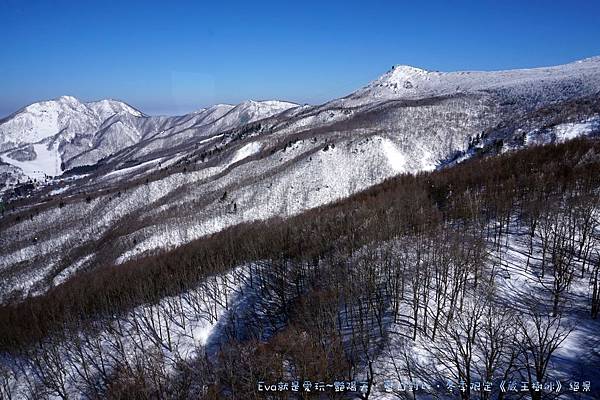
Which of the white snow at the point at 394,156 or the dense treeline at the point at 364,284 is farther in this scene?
the white snow at the point at 394,156

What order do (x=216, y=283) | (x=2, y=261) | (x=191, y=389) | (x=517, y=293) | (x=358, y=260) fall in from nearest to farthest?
(x=191, y=389)
(x=517, y=293)
(x=358, y=260)
(x=216, y=283)
(x=2, y=261)

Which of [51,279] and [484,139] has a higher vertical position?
[484,139]

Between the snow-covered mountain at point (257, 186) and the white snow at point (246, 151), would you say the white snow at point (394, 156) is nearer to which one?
the snow-covered mountain at point (257, 186)

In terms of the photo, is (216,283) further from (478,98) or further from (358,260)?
(478,98)

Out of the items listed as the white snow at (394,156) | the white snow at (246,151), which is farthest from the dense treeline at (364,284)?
the white snow at (246,151)

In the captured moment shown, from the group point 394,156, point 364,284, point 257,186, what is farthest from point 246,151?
point 364,284

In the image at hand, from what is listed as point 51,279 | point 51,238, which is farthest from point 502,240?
point 51,238

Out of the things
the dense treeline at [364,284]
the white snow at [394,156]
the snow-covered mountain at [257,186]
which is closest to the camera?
the dense treeline at [364,284]

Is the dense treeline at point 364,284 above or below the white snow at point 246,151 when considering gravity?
below

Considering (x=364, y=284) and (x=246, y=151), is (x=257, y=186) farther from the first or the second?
(x=364, y=284)
